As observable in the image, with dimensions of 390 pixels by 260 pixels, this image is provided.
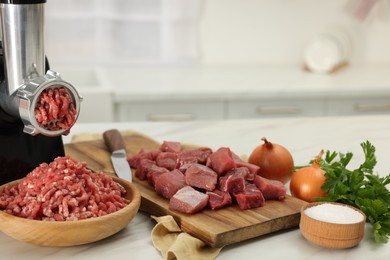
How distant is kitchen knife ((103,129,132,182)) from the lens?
4.95 feet

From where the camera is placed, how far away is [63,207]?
3.78ft

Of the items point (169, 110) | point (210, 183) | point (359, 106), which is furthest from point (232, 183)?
point (359, 106)

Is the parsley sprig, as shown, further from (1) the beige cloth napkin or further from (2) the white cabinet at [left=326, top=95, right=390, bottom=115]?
(2) the white cabinet at [left=326, top=95, right=390, bottom=115]

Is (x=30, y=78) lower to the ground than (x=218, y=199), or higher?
higher

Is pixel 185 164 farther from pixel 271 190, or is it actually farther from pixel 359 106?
pixel 359 106

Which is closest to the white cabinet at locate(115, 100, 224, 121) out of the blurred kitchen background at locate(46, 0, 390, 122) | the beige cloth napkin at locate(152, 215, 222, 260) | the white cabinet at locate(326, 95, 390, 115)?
the blurred kitchen background at locate(46, 0, 390, 122)

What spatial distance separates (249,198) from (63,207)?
364mm

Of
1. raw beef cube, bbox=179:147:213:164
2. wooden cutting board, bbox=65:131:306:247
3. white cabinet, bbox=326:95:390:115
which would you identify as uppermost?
raw beef cube, bbox=179:147:213:164

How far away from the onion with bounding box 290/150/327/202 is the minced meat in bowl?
1.18ft

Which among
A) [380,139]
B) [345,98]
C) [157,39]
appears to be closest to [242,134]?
[380,139]

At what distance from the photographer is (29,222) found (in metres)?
1.12

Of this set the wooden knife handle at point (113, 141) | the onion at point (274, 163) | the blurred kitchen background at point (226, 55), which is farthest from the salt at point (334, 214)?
the blurred kitchen background at point (226, 55)

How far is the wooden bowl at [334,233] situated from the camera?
3.79 ft

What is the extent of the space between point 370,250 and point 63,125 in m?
0.61
